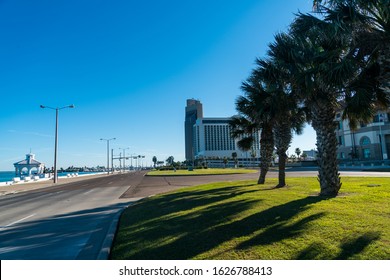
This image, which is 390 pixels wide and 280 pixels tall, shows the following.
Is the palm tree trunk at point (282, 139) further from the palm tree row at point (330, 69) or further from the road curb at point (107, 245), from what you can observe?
the road curb at point (107, 245)

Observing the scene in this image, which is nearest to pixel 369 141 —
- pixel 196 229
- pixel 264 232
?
pixel 264 232

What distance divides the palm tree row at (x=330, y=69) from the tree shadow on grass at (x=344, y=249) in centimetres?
501

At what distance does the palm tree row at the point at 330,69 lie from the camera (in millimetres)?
7992

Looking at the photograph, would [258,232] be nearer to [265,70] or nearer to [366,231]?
[366,231]

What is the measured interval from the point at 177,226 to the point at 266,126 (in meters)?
11.6

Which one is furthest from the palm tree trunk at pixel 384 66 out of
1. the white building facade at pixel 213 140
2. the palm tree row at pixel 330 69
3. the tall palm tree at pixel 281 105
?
the white building facade at pixel 213 140

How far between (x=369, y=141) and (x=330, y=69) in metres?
75.1

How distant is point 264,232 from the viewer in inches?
224

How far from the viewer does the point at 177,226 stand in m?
6.74

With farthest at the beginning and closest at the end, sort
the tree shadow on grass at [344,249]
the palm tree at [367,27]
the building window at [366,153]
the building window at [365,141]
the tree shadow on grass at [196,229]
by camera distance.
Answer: the building window at [365,141] → the building window at [366,153] → the palm tree at [367,27] → the tree shadow on grass at [196,229] → the tree shadow on grass at [344,249]

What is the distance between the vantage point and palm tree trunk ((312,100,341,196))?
10234 millimetres

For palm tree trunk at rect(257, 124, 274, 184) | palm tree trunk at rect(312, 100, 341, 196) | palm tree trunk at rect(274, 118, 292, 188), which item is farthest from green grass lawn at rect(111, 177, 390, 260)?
palm tree trunk at rect(257, 124, 274, 184)

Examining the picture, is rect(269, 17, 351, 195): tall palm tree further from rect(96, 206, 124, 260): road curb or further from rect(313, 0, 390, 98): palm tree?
rect(96, 206, 124, 260): road curb
